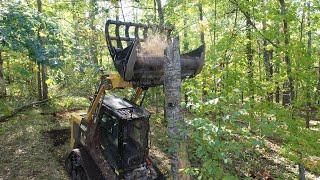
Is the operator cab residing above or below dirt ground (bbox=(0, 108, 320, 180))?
above

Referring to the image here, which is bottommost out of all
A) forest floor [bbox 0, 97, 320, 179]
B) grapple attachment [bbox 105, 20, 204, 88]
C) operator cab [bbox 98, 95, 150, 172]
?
forest floor [bbox 0, 97, 320, 179]

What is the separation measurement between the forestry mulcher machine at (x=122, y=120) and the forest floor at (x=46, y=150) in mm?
1540

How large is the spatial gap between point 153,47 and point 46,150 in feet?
21.2

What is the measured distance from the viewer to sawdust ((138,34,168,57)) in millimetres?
6523

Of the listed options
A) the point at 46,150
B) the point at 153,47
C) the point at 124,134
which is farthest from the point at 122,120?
the point at 46,150

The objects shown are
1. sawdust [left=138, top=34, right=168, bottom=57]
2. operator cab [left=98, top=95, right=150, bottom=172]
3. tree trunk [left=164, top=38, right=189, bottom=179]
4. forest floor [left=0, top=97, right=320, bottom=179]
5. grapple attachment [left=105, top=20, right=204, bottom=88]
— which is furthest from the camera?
forest floor [left=0, top=97, right=320, bottom=179]

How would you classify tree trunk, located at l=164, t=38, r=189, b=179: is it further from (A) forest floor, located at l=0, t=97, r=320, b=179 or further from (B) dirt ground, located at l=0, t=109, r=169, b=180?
(B) dirt ground, located at l=0, t=109, r=169, b=180

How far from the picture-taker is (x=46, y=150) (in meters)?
10.9

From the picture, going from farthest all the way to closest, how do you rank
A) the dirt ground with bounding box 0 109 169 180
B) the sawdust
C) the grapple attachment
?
the dirt ground with bounding box 0 109 169 180, the sawdust, the grapple attachment

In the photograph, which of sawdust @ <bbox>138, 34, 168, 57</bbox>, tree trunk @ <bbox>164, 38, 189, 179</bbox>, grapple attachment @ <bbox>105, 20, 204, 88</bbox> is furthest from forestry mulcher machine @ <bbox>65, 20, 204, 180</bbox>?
tree trunk @ <bbox>164, 38, 189, 179</bbox>

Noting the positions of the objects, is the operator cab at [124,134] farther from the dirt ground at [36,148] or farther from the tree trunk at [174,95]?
the dirt ground at [36,148]

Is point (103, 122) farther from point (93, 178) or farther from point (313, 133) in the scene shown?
point (313, 133)

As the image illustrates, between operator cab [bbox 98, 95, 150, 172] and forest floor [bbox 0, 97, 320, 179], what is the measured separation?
6.12ft

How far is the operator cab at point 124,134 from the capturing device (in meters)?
7.19
